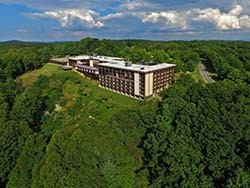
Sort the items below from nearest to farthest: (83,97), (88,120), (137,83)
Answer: (88,120) → (137,83) → (83,97)

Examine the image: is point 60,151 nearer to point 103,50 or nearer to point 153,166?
point 153,166

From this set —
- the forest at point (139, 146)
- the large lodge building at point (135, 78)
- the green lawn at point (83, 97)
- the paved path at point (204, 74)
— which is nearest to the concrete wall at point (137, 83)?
the large lodge building at point (135, 78)

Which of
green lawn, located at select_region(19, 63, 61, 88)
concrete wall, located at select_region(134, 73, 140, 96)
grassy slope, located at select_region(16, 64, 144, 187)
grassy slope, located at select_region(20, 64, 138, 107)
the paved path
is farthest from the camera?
green lawn, located at select_region(19, 63, 61, 88)

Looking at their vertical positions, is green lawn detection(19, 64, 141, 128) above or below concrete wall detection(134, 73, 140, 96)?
below

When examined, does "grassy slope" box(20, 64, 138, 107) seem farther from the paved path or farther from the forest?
the paved path

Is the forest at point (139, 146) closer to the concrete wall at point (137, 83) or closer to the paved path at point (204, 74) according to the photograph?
the concrete wall at point (137, 83)

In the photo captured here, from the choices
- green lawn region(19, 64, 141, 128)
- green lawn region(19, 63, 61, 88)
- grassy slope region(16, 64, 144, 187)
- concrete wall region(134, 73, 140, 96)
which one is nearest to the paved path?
concrete wall region(134, 73, 140, 96)

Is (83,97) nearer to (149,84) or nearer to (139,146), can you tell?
(149,84)

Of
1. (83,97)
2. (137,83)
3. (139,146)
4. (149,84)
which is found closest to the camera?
(139,146)

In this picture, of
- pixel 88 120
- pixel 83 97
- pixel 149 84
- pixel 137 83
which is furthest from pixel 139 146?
pixel 83 97
